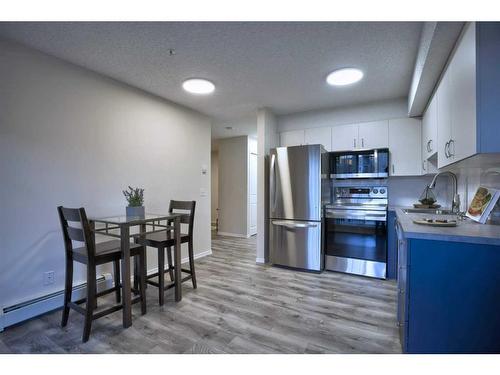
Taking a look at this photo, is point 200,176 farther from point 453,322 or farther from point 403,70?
point 453,322

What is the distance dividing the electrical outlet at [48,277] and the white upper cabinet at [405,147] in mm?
3886

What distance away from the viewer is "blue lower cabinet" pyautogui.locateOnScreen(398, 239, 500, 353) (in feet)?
4.27

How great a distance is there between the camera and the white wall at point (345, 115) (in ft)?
10.8

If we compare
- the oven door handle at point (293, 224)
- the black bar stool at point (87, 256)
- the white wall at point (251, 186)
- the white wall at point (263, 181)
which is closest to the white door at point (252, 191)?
the white wall at point (251, 186)

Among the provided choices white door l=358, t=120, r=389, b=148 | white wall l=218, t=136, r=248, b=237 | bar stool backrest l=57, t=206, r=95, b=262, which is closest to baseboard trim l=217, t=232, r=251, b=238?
white wall l=218, t=136, r=248, b=237

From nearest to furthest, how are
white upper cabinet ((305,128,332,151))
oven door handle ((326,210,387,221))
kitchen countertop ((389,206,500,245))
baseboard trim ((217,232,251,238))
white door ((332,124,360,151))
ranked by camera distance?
kitchen countertop ((389,206,500,245))
oven door handle ((326,210,387,221))
white door ((332,124,360,151))
white upper cabinet ((305,128,332,151))
baseboard trim ((217,232,251,238))

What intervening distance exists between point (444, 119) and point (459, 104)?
1.39 feet

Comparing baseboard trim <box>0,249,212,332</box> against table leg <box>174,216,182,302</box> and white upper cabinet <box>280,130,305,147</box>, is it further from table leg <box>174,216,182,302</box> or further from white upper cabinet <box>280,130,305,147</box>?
white upper cabinet <box>280,130,305,147</box>

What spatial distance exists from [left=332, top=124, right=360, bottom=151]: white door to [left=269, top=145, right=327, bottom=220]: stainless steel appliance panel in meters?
0.52

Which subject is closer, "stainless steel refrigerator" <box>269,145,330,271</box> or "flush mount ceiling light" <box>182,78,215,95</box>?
"flush mount ceiling light" <box>182,78,215,95</box>

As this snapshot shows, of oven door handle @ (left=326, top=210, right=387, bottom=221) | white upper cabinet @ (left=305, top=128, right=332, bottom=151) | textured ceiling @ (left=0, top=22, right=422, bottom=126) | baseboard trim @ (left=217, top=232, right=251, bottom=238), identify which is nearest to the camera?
textured ceiling @ (left=0, top=22, right=422, bottom=126)

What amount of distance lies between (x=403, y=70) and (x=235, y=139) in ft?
12.3

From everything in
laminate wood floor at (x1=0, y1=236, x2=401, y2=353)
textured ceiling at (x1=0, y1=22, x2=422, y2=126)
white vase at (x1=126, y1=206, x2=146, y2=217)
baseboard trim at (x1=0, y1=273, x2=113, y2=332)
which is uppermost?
textured ceiling at (x1=0, y1=22, x2=422, y2=126)
